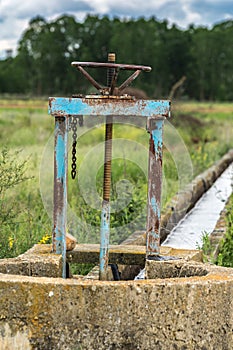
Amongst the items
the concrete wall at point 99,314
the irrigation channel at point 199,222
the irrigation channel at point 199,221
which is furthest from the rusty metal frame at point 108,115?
the irrigation channel at point 199,221

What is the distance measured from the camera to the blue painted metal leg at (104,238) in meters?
4.58

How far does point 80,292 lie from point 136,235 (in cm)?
318

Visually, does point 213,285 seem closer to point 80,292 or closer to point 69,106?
point 80,292

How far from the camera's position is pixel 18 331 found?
12.6ft

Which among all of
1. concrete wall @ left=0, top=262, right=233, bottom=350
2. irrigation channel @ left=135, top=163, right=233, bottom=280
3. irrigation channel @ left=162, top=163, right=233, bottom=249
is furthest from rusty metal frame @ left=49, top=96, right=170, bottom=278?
irrigation channel @ left=162, top=163, right=233, bottom=249

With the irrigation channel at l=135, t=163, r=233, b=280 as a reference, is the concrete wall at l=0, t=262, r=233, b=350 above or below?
above

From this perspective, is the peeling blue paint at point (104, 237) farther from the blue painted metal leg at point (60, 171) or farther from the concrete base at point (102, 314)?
the concrete base at point (102, 314)

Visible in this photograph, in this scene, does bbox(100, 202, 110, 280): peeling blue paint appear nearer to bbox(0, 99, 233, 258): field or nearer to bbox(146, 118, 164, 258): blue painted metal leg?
bbox(146, 118, 164, 258): blue painted metal leg

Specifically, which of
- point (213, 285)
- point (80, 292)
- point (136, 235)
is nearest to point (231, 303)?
point (213, 285)

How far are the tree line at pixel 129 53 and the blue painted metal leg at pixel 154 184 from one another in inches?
2004

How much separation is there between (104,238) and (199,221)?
15.3 feet

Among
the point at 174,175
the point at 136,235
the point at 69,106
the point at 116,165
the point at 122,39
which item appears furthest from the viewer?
the point at 122,39

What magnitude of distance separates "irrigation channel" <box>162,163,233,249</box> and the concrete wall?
101 inches

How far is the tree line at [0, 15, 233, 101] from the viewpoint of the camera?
59.2 meters
